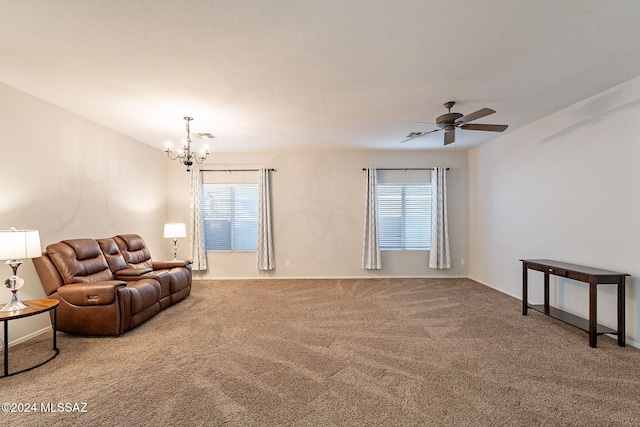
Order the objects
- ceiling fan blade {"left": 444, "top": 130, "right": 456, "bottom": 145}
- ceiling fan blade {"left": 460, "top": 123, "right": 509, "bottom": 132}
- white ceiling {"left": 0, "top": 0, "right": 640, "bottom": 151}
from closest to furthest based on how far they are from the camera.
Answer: white ceiling {"left": 0, "top": 0, "right": 640, "bottom": 151} < ceiling fan blade {"left": 460, "top": 123, "right": 509, "bottom": 132} < ceiling fan blade {"left": 444, "top": 130, "right": 456, "bottom": 145}

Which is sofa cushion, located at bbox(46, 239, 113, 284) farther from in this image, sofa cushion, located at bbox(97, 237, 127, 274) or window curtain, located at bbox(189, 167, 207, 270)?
window curtain, located at bbox(189, 167, 207, 270)

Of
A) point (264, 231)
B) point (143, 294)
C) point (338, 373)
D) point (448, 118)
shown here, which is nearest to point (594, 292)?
point (448, 118)

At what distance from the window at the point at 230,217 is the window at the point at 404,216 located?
111 inches

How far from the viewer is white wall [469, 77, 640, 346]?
10.4 feet

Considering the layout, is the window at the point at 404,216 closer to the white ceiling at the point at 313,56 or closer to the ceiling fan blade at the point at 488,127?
the white ceiling at the point at 313,56

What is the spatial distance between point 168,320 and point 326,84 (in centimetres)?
355

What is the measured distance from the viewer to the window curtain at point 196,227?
645 centimetres

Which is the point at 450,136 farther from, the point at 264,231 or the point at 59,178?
the point at 59,178

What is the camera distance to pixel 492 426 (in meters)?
1.95

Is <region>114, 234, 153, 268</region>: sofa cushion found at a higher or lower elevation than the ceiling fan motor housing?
lower

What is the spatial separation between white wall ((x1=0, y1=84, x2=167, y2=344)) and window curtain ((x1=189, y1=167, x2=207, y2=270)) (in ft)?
3.11

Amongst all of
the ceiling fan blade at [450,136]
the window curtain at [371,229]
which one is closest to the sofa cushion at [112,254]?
the window curtain at [371,229]

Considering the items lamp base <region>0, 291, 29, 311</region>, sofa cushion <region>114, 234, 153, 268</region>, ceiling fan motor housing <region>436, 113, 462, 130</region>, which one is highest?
ceiling fan motor housing <region>436, 113, 462, 130</region>

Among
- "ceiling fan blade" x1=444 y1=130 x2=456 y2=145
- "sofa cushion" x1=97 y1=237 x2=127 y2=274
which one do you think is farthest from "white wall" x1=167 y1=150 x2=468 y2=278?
"ceiling fan blade" x1=444 y1=130 x2=456 y2=145
